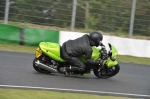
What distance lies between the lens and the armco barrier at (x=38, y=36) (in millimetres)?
16188

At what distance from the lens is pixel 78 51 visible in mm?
10164

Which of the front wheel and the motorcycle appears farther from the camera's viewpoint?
the front wheel

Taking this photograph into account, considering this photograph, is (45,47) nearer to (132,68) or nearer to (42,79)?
(42,79)

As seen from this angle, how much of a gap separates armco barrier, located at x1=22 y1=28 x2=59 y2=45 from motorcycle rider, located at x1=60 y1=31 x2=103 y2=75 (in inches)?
238

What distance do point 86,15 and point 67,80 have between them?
803cm

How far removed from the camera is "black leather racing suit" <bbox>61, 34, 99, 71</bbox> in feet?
33.1

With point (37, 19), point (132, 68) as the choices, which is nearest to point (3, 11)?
point (37, 19)

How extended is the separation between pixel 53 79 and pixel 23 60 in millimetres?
2959

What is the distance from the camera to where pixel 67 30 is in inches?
680

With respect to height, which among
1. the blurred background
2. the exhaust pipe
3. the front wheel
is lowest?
the front wheel

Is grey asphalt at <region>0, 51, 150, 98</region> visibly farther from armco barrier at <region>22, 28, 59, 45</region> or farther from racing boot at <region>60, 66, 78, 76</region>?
armco barrier at <region>22, 28, 59, 45</region>

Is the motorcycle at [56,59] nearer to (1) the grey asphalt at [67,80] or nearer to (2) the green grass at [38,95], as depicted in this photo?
(1) the grey asphalt at [67,80]

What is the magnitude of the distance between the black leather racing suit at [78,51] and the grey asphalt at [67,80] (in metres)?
0.45

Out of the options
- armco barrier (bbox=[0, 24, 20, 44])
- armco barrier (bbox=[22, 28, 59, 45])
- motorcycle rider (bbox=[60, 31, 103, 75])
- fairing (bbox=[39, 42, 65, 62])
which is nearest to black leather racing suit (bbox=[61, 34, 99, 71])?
motorcycle rider (bbox=[60, 31, 103, 75])
